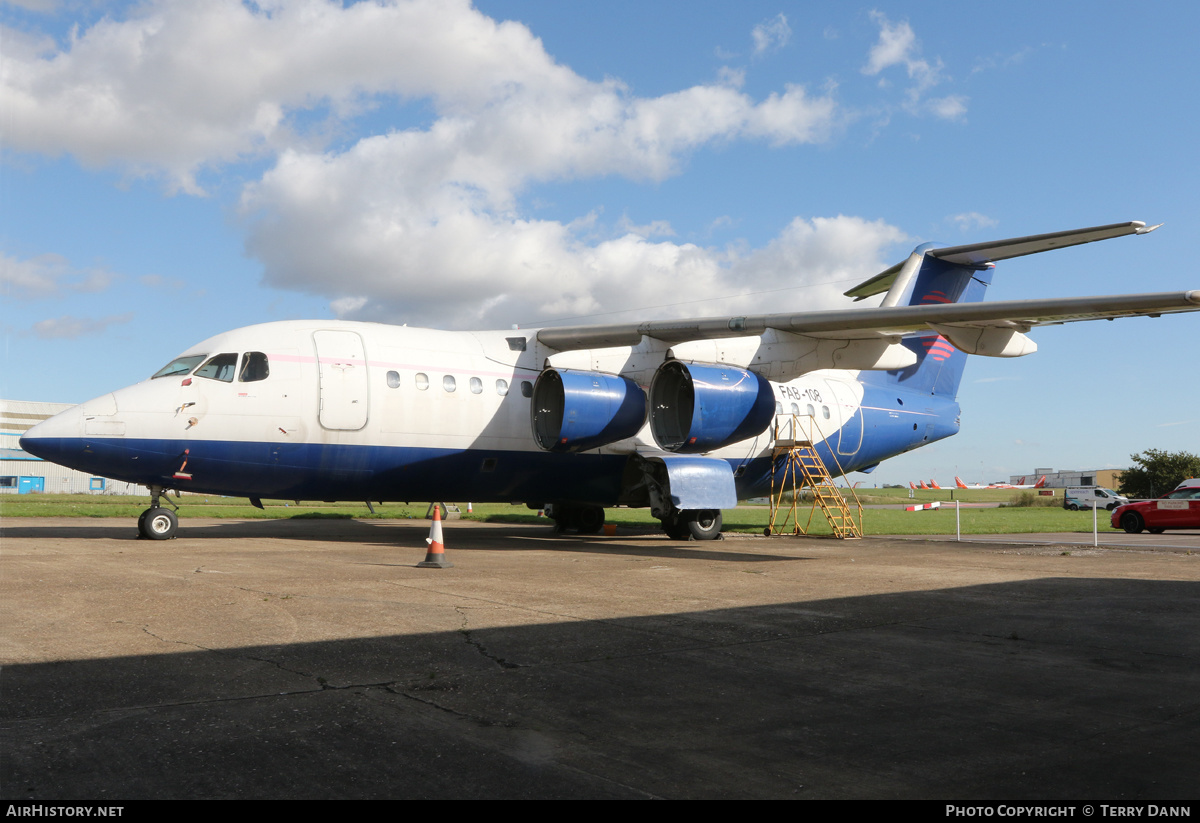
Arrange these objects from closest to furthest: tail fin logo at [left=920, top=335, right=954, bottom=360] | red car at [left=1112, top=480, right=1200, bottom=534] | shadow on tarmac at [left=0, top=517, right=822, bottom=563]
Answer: shadow on tarmac at [left=0, top=517, right=822, bottom=563] < tail fin logo at [left=920, top=335, right=954, bottom=360] < red car at [left=1112, top=480, right=1200, bottom=534]

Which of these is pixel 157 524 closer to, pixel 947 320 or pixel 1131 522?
pixel 947 320

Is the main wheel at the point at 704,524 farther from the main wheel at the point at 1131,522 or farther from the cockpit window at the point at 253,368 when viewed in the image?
the main wheel at the point at 1131,522

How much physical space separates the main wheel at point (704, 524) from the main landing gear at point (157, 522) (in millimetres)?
9614

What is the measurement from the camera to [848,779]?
11.2ft

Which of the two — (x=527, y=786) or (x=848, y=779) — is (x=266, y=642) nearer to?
(x=527, y=786)

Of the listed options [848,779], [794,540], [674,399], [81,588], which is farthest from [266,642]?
[794,540]

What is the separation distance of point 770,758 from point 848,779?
1.21 feet

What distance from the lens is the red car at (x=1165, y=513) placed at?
22.4 metres

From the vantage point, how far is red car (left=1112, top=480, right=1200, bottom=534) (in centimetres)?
2239

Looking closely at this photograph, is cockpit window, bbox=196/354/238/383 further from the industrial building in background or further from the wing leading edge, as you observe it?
the industrial building in background

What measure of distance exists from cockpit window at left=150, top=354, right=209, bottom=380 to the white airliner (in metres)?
0.02

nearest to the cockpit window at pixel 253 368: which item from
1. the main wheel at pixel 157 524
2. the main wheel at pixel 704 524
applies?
the main wheel at pixel 157 524

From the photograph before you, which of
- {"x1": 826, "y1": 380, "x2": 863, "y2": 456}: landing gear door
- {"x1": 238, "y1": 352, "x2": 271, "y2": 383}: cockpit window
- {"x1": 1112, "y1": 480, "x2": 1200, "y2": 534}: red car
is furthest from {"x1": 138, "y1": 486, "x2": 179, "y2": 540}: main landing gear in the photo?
{"x1": 1112, "y1": 480, "x2": 1200, "y2": 534}: red car

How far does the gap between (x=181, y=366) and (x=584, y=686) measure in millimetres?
11242
